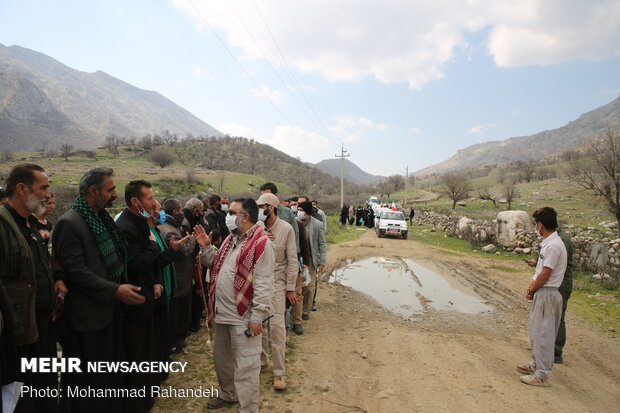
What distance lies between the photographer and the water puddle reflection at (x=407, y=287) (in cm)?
761

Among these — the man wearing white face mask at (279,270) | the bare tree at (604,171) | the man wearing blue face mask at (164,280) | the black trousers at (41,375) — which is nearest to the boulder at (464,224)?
the bare tree at (604,171)

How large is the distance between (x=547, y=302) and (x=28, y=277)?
5.25 meters

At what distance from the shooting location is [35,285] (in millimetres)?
2400

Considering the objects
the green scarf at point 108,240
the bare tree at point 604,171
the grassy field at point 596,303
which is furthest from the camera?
the bare tree at point 604,171

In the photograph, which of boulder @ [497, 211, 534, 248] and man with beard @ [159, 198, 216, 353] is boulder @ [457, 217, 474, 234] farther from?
man with beard @ [159, 198, 216, 353]

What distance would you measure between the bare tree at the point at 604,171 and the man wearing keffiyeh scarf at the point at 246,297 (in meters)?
15.2

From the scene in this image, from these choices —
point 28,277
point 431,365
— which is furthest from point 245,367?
point 431,365

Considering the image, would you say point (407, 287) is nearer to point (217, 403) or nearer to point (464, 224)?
point (217, 403)

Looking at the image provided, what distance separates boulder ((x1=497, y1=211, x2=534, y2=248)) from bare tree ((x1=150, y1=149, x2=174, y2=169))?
69.8 m

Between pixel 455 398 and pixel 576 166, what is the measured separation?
607 inches

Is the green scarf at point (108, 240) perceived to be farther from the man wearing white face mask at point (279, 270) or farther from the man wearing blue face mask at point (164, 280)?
the man wearing white face mask at point (279, 270)

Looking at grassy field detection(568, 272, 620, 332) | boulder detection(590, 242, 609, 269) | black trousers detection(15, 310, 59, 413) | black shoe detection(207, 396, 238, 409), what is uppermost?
black trousers detection(15, 310, 59, 413)

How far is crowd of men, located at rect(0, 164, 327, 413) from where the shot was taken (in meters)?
2.37

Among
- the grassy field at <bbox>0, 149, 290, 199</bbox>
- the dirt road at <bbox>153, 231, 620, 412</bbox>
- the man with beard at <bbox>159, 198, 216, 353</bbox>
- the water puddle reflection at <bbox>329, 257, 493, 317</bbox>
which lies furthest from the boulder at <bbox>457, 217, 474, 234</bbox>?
the grassy field at <bbox>0, 149, 290, 199</bbox>
